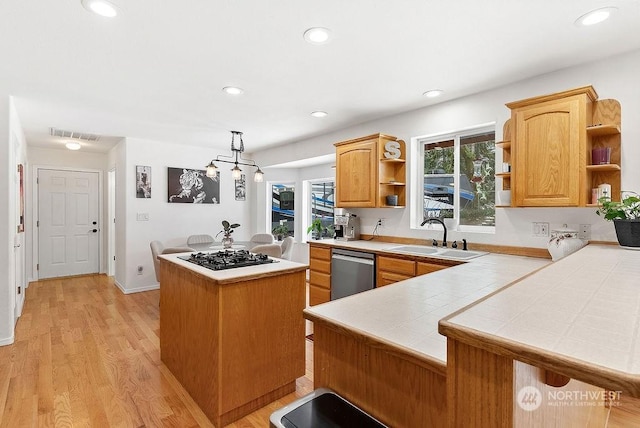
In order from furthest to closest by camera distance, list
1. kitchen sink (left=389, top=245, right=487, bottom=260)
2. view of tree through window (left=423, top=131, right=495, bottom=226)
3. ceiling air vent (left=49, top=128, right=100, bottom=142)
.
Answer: ceiling air vent (left=49, top=128, right=100, bottom=142)
view of tree through window (left=423, top=131, right=495, bottom=226)
kitchen sink (left=389, top=245, right=487, bottom=260)

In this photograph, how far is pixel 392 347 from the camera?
944 millimetres

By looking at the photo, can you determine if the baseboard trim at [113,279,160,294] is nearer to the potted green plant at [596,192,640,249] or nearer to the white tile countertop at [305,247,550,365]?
the white tile countertop at [305,247,550,365]

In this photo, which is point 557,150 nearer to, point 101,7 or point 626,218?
point 626,218

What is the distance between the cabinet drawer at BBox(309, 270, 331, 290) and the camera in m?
3.81

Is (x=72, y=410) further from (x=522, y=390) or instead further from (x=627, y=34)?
(x=627, y=34)

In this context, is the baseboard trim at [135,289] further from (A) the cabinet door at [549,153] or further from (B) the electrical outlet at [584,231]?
(B) the electrical outlet at [584,231]

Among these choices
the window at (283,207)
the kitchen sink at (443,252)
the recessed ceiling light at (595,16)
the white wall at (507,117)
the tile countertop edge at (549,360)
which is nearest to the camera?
the tile countertop edge at (549,360)

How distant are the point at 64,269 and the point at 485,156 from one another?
7.05m

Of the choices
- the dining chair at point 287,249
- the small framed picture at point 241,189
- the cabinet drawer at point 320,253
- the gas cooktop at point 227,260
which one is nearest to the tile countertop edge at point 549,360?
the gas cooktop at point 227,260

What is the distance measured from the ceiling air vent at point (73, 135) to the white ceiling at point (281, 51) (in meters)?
0.85

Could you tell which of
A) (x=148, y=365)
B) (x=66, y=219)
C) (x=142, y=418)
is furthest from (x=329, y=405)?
(x=66, y=219)

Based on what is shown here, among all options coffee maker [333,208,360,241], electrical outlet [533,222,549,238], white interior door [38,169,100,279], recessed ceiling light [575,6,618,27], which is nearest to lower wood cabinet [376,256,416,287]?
coffee maker [333,208,360,241]

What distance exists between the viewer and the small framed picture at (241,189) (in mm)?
6203

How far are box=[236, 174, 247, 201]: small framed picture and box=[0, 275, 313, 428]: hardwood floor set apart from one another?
106 inches
